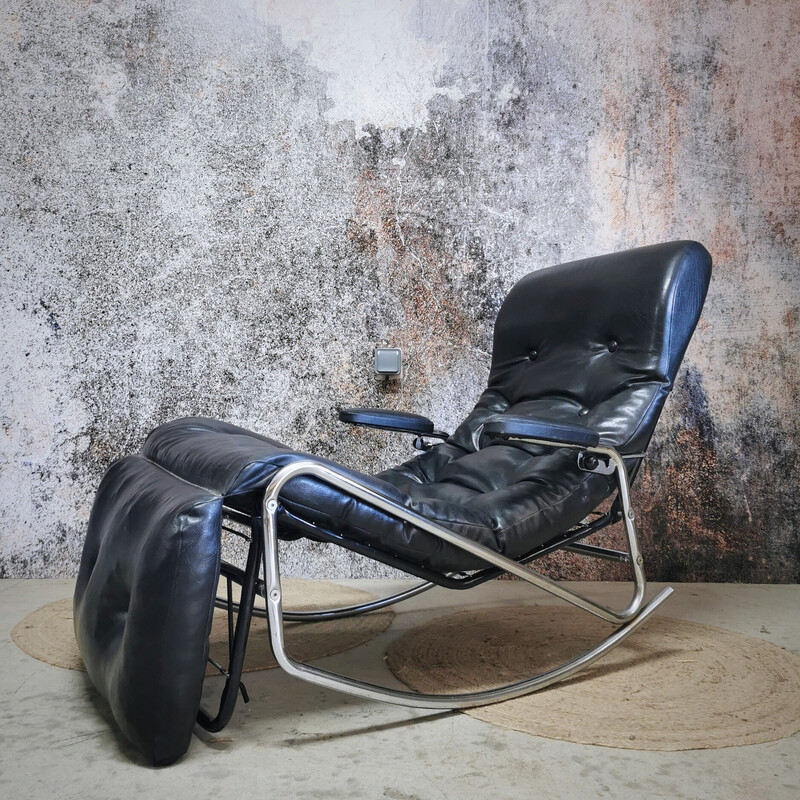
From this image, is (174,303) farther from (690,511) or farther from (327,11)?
(690,511)

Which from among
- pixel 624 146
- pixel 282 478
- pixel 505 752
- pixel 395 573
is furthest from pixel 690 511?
pixel 282 478

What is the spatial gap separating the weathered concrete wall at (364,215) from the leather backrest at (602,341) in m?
0.61

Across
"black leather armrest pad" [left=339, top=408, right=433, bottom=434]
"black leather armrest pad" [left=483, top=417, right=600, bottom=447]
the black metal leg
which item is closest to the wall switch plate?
"black leather armrest pad" [left=339, top=408, right=433, bottom=434]

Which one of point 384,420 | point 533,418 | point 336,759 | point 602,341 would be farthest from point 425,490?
point 336,759

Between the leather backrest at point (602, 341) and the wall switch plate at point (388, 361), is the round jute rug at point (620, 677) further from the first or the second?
the wall switch plate at point (388, 361)

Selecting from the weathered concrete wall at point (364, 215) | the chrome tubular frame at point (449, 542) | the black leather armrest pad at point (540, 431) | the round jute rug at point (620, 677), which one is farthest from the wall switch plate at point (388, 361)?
the black leather armrest pad at point (540, 431)

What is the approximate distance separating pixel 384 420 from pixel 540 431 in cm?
61

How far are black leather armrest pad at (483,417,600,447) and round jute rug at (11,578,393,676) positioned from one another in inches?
33.5

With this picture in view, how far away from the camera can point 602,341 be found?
6.64 ft

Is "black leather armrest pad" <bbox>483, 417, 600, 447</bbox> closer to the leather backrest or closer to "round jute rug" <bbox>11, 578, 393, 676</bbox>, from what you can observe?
the leather backrest

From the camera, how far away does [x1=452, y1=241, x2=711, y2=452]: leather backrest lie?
186 cm

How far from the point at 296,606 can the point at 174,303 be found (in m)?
1.21

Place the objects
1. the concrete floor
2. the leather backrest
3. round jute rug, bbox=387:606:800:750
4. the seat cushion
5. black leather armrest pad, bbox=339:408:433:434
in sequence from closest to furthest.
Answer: the concrete floor → the seat cushion → round jute rug, bbox=387:606:800:750 → the leather backrest → black leather armrest pad, bbox=339:408:433:434

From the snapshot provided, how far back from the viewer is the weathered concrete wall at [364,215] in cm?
279
